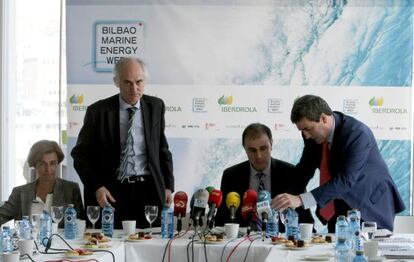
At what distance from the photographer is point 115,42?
607 centimetres

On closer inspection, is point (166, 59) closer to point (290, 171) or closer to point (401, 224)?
point (290, 171)

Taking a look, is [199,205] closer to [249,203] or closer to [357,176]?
[249,203]

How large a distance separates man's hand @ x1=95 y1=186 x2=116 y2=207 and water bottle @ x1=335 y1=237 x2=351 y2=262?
1776 millimetres

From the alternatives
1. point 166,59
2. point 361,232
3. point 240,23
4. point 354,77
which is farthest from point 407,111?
point 361,232

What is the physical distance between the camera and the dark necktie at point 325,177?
180 inches

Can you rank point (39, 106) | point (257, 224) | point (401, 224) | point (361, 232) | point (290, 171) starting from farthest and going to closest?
point (39, 106) → point (401, 224) → point (290, 171) → point (257, 224) → point (361, 232)

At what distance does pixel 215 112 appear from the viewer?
6.02 meters

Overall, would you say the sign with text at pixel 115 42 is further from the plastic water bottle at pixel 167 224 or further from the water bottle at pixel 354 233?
the water bottle at pixel 354 233

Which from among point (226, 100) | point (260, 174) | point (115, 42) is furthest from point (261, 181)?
point (115, 42)

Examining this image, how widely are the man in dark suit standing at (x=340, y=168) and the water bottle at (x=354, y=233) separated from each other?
19.6 inches

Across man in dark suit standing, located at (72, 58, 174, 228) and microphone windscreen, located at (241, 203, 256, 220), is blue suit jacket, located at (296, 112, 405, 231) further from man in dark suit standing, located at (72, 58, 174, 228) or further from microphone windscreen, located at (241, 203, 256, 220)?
man in dark suit standing, located at (72, 58, 174, 228)

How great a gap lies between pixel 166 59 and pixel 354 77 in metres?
1.53

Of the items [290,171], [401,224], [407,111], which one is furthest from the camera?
[407,111]

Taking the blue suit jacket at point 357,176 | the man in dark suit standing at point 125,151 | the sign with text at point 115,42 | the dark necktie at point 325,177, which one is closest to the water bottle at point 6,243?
the man in dark suit standing at point 125,151
